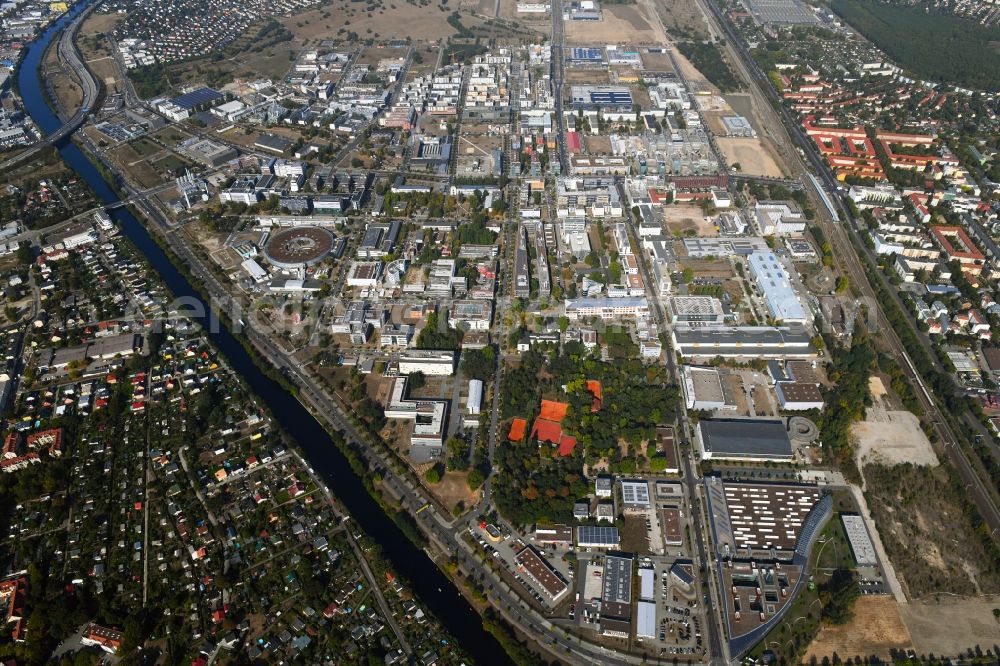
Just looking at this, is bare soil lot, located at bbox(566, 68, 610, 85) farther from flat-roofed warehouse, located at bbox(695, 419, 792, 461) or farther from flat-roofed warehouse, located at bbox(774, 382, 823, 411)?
flat-roofed warehouse, located at bbox(695, 419, 792, 461)

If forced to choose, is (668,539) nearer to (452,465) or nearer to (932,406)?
(452,465)

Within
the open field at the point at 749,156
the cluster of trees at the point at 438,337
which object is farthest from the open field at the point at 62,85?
the open field at the point at 749,156

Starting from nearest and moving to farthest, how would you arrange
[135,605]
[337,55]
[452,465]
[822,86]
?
[135,605] < [452,465] < [822,86] < [337,55]

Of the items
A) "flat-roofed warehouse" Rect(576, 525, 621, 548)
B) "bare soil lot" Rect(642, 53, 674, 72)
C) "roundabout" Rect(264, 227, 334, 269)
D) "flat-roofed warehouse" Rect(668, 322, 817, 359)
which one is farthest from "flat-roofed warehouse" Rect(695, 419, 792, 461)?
"bare soil lot" Rect(642, 53, 674, 72)

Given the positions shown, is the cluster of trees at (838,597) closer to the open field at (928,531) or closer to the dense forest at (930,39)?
the open field at (928,531)

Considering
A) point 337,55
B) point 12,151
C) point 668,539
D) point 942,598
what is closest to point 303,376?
point 668,539

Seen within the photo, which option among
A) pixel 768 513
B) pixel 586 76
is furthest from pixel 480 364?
pixel 586 76
